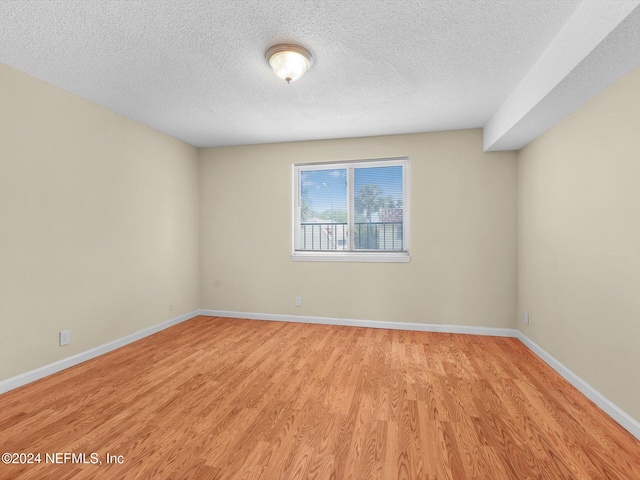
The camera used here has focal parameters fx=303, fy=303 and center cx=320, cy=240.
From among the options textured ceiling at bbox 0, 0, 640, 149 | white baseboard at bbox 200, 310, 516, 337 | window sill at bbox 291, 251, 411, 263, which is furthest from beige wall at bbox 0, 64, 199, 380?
window sill at bbox 291, 251, 411, 263

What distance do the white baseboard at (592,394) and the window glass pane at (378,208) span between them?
1895mm

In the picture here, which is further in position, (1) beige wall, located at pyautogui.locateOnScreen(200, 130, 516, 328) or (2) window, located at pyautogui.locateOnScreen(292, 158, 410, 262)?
(2) window, located at pyautogui.locateOnScreen(292, 158, 410, 262)

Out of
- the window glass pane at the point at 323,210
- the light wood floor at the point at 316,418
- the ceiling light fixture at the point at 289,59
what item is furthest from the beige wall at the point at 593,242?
the window glass pane at the point at 323,210

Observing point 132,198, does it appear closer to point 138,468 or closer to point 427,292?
point 138,468

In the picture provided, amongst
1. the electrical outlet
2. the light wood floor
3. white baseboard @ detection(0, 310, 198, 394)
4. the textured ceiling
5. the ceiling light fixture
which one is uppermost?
the textured ceiling

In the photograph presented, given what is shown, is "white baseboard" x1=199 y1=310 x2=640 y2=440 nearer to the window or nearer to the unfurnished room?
the unfurnished room

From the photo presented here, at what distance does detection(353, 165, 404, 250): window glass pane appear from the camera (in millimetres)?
4113

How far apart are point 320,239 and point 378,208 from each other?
3.07 ft

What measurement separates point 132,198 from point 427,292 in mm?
3764

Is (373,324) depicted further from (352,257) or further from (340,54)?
(340,54)

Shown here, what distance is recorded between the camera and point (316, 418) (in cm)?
200

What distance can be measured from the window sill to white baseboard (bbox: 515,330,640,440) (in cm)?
167

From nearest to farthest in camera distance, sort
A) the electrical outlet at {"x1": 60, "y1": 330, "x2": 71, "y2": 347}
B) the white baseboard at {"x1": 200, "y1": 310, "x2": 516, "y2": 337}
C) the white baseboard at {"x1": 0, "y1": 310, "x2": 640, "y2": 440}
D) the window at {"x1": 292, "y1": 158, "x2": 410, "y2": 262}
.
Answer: the white baseboard at {"x1": 0, "y1": 310, "x2": 640, "y2": 440}, the electrical outlet at {"x1": 60, "y1": 330, "x2": 71, "y2": 347}, the white baseboard at {"x1": 200, "y1": 310, "x2": 516, "y2": 337}, the window at {"x1": 292, "y1": 158, "x2": 410, "y2": 262}

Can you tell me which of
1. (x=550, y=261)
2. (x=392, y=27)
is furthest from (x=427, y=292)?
(x=392, y=27)
